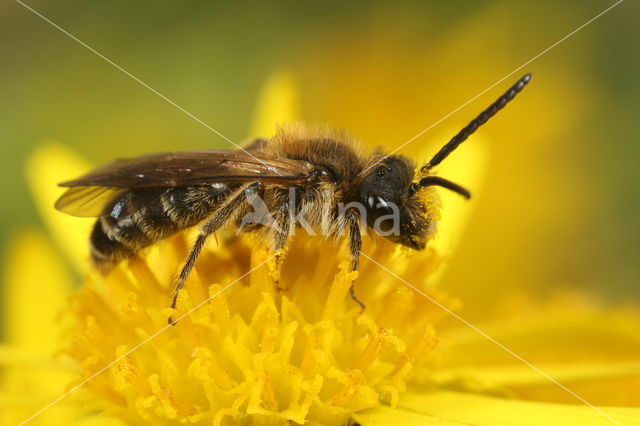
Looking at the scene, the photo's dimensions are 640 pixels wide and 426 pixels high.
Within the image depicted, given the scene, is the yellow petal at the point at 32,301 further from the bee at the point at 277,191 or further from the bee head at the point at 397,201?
the bee head at the point at 397,201

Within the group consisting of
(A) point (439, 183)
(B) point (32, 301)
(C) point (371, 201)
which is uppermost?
(A) point (439, 183)

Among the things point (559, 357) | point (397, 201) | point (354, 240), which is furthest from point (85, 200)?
point (559, 357)

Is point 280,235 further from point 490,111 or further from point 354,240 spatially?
point 490,111

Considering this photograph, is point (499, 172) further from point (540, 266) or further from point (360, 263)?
point (360, 263)

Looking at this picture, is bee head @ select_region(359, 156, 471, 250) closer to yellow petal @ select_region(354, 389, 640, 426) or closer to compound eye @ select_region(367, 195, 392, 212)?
compound eye @ select_region(367, 195, 392, 212)

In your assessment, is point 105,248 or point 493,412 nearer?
point 493,412

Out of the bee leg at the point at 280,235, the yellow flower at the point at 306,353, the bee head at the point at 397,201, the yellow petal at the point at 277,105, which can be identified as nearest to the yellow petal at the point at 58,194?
the yellow flower at the point at 306,353
